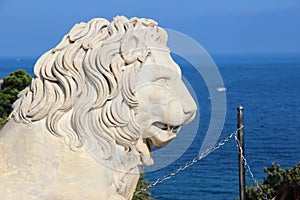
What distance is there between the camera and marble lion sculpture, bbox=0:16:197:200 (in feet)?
10.2

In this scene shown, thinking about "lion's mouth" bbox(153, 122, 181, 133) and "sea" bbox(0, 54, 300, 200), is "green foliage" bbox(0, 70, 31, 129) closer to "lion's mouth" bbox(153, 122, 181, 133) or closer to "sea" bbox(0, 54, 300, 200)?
"sea" bbox(0, 54, 300, 200)

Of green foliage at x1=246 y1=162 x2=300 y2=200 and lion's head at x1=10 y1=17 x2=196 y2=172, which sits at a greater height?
green foliage at x1=246 y1=162 x2=300 y2=200

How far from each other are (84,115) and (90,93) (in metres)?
0.09

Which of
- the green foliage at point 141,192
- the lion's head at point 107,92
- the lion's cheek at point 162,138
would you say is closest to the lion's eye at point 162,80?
the lion's head at point 107,92

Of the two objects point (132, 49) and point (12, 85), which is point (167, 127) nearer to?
point (132, 49)

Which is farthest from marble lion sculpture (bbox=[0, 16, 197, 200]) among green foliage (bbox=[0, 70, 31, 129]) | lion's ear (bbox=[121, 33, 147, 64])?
green foliage (bbox=[0, 70, 31, 129])

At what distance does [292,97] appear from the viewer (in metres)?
64.2

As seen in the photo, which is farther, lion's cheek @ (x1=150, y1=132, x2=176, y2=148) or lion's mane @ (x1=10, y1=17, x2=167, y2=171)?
lion's cheek @ (x1=150, y1=132, x2=176, y2=148)

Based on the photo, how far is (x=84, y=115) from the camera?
312 centimetres

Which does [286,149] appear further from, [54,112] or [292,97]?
[292,97]

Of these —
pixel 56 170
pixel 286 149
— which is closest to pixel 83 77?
pixel 56 170

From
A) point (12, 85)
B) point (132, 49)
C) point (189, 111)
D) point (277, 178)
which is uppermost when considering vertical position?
point (12, 85)

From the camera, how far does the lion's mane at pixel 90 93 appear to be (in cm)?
312

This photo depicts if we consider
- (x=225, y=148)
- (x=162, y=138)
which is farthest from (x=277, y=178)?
(x=225, y=148)
